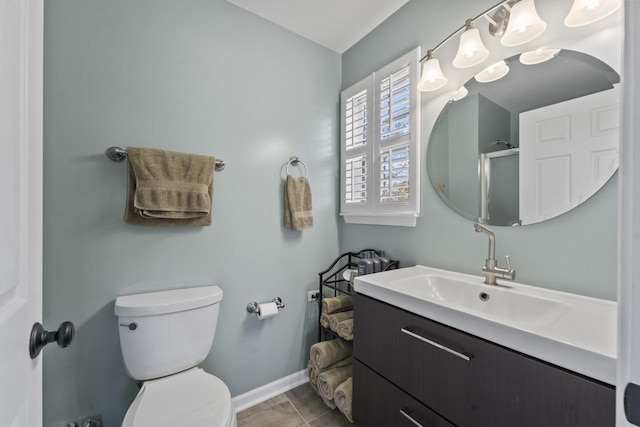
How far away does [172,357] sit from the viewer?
46.6 inches

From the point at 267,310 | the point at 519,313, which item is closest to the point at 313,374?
the point at 267,310

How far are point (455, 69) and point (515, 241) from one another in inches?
35.6

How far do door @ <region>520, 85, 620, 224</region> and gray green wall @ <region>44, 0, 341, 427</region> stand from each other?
1.20 meters

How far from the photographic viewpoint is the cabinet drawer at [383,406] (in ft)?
3.11

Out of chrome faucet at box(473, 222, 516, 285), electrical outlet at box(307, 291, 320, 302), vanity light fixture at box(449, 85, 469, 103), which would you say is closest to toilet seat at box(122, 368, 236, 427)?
electrical outlet at box(307, 291, 320, 302)

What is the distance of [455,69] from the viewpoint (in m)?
1.34

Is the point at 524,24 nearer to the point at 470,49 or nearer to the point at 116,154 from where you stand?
the point at 470,49

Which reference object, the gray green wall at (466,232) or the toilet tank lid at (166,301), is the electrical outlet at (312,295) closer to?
the gray green wall at (466,232)

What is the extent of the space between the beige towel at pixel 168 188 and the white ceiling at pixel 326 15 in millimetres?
1038

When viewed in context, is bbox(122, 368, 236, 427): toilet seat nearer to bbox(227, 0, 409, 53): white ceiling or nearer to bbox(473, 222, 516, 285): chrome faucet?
bbox(473, 222, 516, 285): chrome faucet

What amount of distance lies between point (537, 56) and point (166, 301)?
1.92 m

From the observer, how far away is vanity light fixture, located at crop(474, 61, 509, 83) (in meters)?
1.16
